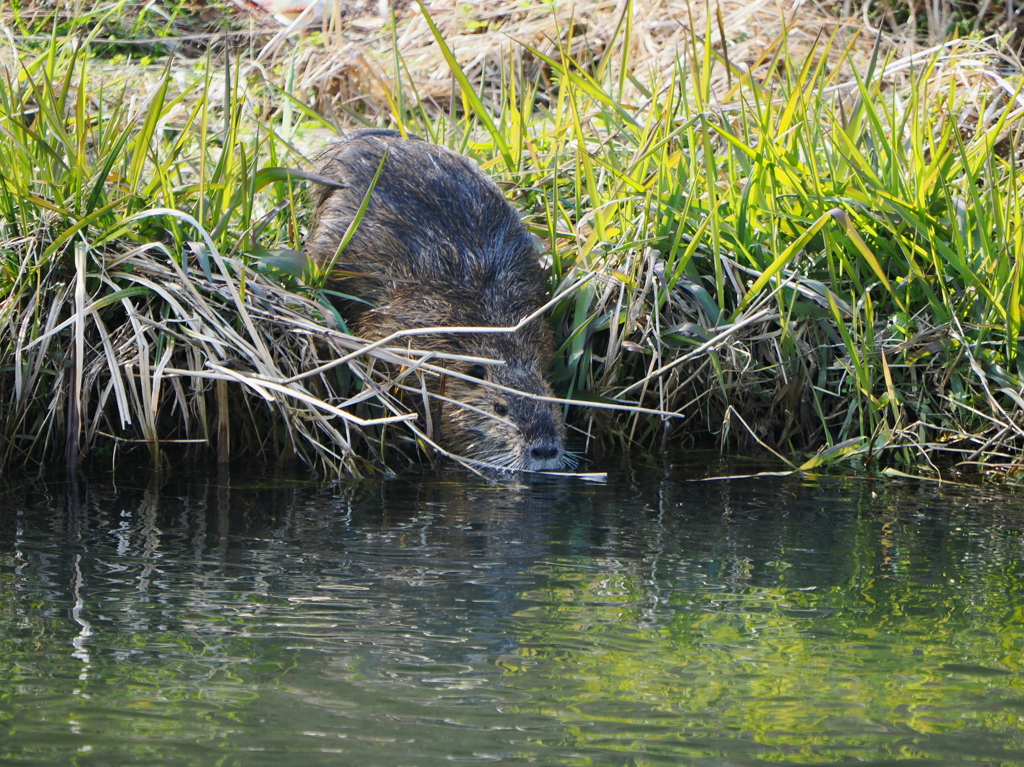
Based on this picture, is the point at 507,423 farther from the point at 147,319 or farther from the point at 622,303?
the point at 147,319

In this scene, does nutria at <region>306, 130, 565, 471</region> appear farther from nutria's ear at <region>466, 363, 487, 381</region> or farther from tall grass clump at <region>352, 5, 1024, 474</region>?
tall grass clump at <region>352, 5, 1024, 474</region>

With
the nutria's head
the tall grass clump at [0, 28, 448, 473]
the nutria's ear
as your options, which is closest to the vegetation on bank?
the tall grass clump at [0, 28, 448, 473]

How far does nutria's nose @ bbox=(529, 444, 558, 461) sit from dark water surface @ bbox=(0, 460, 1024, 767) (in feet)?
1.78

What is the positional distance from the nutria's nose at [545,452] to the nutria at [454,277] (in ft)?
0.08

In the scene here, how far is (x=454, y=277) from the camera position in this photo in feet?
13.2

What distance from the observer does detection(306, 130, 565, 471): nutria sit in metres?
3.87

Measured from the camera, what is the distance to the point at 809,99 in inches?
161

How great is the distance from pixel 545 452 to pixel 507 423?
0.50ft

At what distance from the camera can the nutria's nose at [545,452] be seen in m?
3.68

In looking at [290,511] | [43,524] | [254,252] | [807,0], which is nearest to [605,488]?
[290,511]

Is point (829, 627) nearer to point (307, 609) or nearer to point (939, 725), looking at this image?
point (939, 725)

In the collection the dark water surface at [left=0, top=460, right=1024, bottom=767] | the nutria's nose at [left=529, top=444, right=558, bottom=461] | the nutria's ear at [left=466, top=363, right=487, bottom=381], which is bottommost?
the dark water surface at [left=0, top=460, right=1024, bottom=767]

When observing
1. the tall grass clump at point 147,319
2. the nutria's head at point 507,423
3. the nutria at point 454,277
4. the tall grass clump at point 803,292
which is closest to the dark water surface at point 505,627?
the tall grass clump at point 147,319

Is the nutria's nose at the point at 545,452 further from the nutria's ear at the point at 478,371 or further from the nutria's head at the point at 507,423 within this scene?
the nutria's ear at the point at 478,371
